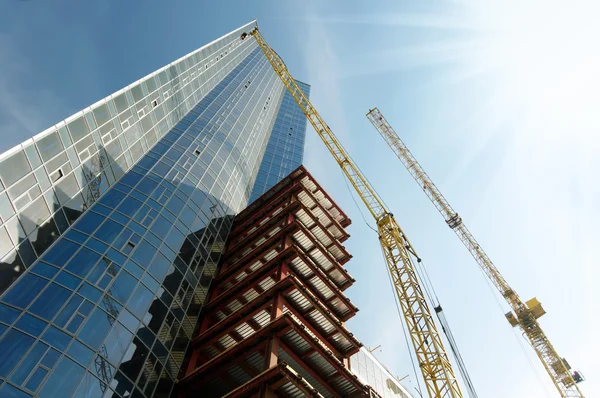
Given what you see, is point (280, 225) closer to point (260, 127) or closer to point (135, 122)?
point (135, 122)

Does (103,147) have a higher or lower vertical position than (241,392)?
higher

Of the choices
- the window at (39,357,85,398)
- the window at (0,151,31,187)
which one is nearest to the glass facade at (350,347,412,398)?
the window at (39,357,85,398)

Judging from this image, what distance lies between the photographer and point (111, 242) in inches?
1249

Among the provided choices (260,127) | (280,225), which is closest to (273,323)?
(280,225)

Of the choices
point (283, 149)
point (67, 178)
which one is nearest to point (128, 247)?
point (67, 178)

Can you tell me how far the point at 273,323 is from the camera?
28594 millimetres

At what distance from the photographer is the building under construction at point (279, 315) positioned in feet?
94.5

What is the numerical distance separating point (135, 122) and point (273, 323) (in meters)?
26.3

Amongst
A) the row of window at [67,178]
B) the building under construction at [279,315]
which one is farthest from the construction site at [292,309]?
the row of window at [67,178]

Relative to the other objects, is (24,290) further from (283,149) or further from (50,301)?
(283,149)

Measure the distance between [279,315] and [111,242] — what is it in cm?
1281

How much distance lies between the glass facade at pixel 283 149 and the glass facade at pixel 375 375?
2721 centimetres

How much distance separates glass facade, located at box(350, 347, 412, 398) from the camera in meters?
46.5

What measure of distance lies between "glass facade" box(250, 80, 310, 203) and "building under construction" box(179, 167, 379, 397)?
20.7 m
